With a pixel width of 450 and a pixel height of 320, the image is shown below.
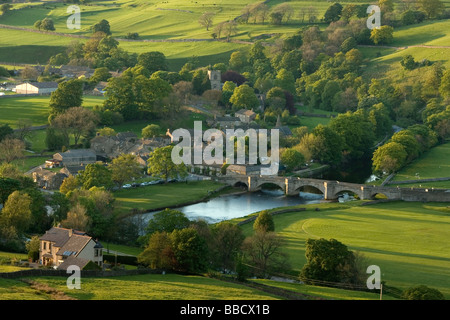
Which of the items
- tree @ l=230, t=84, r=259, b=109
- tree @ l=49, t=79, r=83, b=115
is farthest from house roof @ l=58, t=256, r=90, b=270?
tree @ l=230, t=84, r=259, b=109

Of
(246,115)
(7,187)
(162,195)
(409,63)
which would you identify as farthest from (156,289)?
(409,63)

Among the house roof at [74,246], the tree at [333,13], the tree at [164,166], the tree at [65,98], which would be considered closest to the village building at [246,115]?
the tree at [65,98]

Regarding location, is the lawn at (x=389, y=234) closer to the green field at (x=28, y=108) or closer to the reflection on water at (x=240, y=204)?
the reflection on water at (x=240, y=204)

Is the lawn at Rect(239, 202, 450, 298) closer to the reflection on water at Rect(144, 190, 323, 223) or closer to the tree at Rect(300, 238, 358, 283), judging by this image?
the tree at Rect(300, 238, 358, 283)

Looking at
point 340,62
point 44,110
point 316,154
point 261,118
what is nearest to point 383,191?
point 316,154
